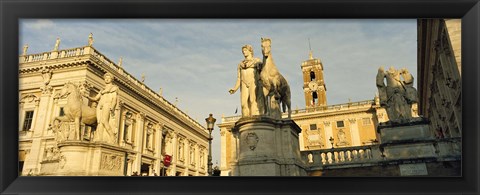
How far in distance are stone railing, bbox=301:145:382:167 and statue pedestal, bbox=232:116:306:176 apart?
42.0 inches

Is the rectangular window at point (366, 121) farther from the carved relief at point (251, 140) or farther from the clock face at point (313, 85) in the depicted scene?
the carved relief at point (251, 140)

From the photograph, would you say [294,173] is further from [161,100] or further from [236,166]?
[161,100]

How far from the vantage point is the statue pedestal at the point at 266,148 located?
633 centimetres

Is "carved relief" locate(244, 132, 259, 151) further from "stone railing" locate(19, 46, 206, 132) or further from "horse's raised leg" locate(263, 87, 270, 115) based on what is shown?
"stone railing" locate(19, 46, 206, 132)

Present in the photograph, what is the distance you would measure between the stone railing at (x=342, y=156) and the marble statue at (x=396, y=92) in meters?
1.09

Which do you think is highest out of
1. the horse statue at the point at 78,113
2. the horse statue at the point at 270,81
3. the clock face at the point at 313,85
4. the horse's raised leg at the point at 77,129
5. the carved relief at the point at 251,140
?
the clock face at the point at 313,85

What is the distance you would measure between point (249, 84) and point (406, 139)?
13.5 ft

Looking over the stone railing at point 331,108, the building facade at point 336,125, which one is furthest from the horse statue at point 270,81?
the stone railing at point 331,108

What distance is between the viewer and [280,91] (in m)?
8.18

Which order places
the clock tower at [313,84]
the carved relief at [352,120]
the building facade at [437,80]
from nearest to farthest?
the building facade at [437,80], the carved relief at [352,120], the clock tower at [313,84]
